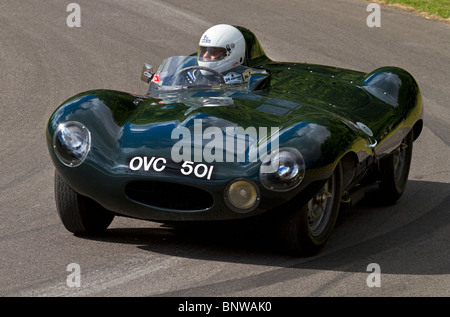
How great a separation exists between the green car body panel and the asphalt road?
1.42 ft

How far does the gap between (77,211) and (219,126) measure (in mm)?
1173

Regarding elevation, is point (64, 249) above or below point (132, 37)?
above

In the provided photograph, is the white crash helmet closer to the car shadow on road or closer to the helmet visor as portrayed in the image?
the helmet visor

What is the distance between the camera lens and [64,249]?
6039 millimetres

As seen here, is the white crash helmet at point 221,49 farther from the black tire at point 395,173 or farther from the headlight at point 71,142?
the headlight at point 71,142

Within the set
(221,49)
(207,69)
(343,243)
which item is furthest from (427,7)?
(343,243)

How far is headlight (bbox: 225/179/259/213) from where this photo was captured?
5.54 metres

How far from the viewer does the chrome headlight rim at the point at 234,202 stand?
553cm

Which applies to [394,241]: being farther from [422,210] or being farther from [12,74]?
[12,74]

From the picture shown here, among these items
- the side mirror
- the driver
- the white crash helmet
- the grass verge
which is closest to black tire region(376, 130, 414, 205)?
the driver

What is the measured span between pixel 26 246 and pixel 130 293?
126cm
